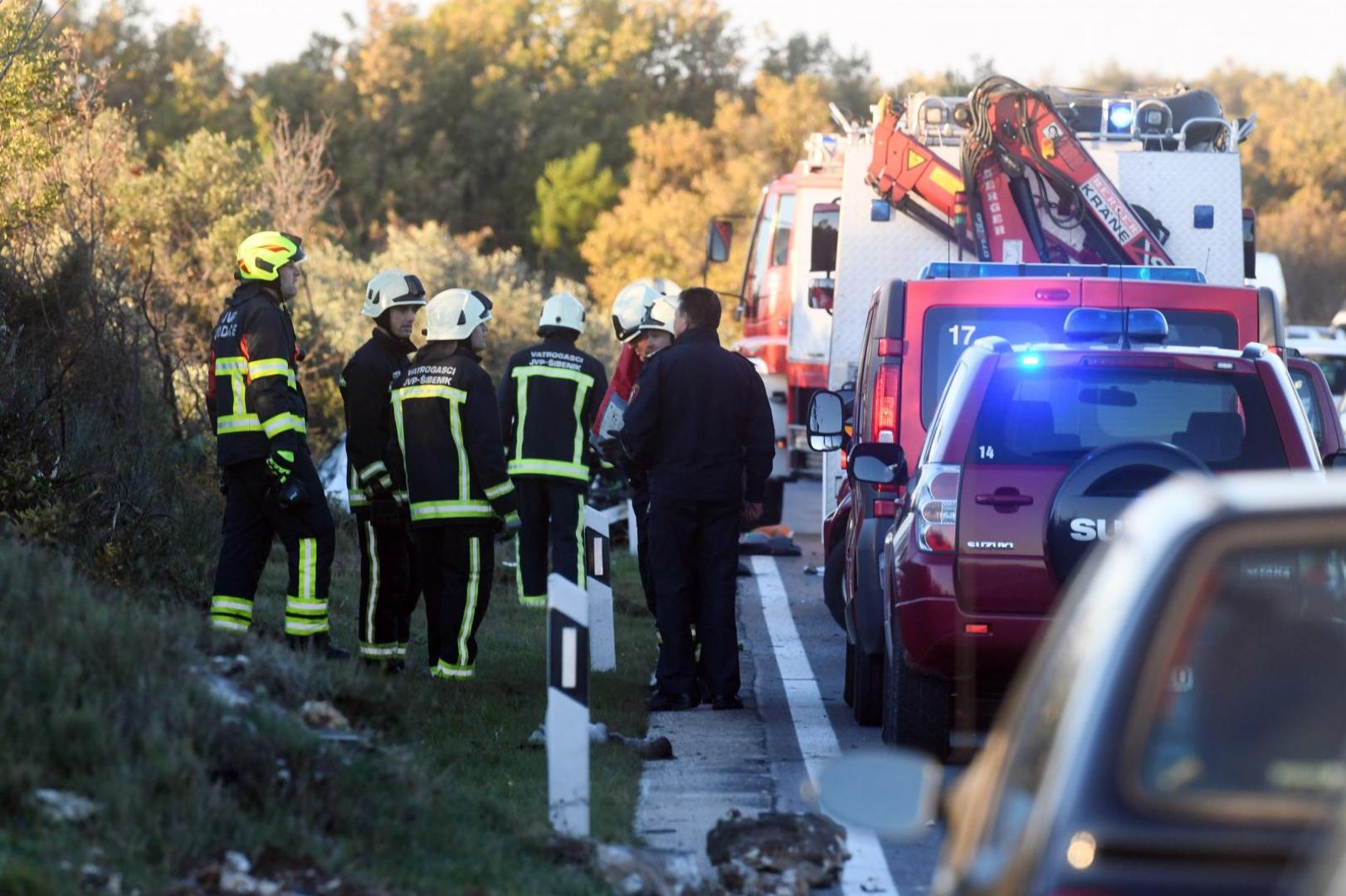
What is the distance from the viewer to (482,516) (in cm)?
991

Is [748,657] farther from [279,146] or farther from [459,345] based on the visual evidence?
[279,146]

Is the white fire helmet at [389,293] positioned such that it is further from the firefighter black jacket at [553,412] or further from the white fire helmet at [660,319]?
the white fire helmet at [660,319]

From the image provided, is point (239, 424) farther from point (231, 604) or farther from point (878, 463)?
point (878, 463)

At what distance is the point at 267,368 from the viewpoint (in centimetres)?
941

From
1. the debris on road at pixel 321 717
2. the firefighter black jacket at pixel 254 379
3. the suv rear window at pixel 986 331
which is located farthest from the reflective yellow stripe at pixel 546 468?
the debris on road at pixel 321 717

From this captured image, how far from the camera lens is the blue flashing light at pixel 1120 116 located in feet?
53.9

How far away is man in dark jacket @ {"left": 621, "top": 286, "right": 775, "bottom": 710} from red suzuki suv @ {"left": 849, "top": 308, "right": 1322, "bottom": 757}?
2086 millimetres

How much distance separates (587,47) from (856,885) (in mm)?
57951

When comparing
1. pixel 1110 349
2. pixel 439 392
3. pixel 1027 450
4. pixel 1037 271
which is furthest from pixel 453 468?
pixel 1110 349

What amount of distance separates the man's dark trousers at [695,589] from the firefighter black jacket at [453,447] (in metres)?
0.76

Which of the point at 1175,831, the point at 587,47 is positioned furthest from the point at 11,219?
the point at 587,47

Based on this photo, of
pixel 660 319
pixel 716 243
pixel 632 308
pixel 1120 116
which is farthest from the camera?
pixel 716 243

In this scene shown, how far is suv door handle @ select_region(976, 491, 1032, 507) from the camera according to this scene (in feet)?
24.3

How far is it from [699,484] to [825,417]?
3.32ft
